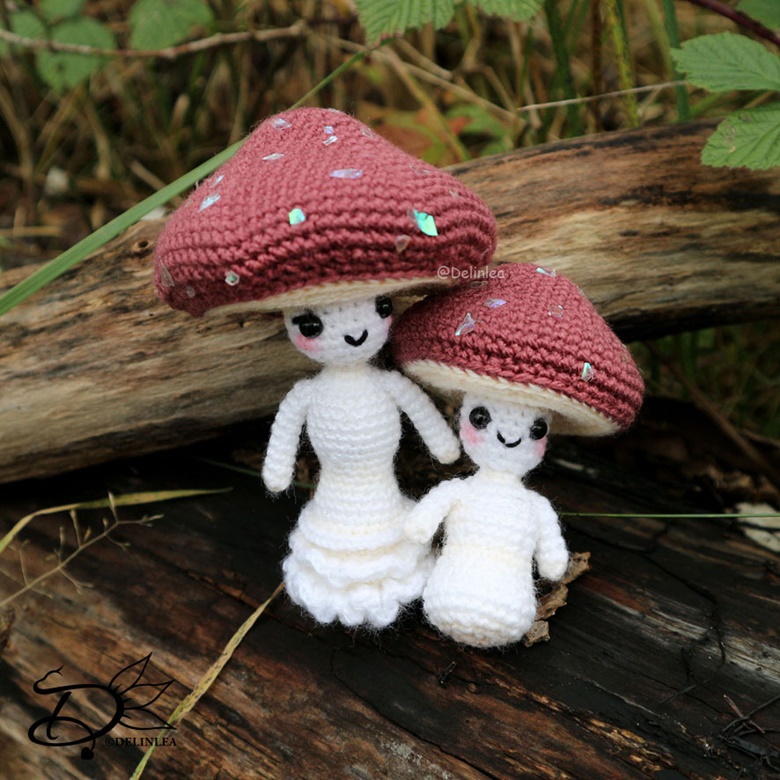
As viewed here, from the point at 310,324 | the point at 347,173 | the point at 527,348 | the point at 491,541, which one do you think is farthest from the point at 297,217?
the point at 491,541

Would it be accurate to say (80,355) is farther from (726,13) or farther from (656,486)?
(726,13)

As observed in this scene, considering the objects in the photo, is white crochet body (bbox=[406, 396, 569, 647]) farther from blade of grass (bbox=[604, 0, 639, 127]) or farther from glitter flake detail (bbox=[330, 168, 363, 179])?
blade of grass (bbox=[604, 0, 639, 127])

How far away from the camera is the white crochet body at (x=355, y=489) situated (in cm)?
138

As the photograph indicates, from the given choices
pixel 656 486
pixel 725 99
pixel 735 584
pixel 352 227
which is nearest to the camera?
pixel 352 227

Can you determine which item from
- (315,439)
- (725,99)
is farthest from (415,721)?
(725,99)

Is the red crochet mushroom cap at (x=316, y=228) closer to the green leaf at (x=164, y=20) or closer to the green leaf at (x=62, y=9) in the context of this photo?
the green leaf at (x=164, y=20)

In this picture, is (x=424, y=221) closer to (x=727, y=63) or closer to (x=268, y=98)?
(x=727, y=63)

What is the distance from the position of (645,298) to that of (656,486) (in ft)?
1.48

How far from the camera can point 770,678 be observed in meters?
1.32

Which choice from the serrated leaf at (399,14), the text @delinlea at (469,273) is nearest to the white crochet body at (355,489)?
the text @delinlea at (469,273)

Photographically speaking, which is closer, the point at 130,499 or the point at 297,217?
the point at 297,217

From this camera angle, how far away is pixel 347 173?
1.14 meters

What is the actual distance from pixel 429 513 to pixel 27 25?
6.16 feet

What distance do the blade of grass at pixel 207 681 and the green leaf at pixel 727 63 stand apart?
121 centimetres
